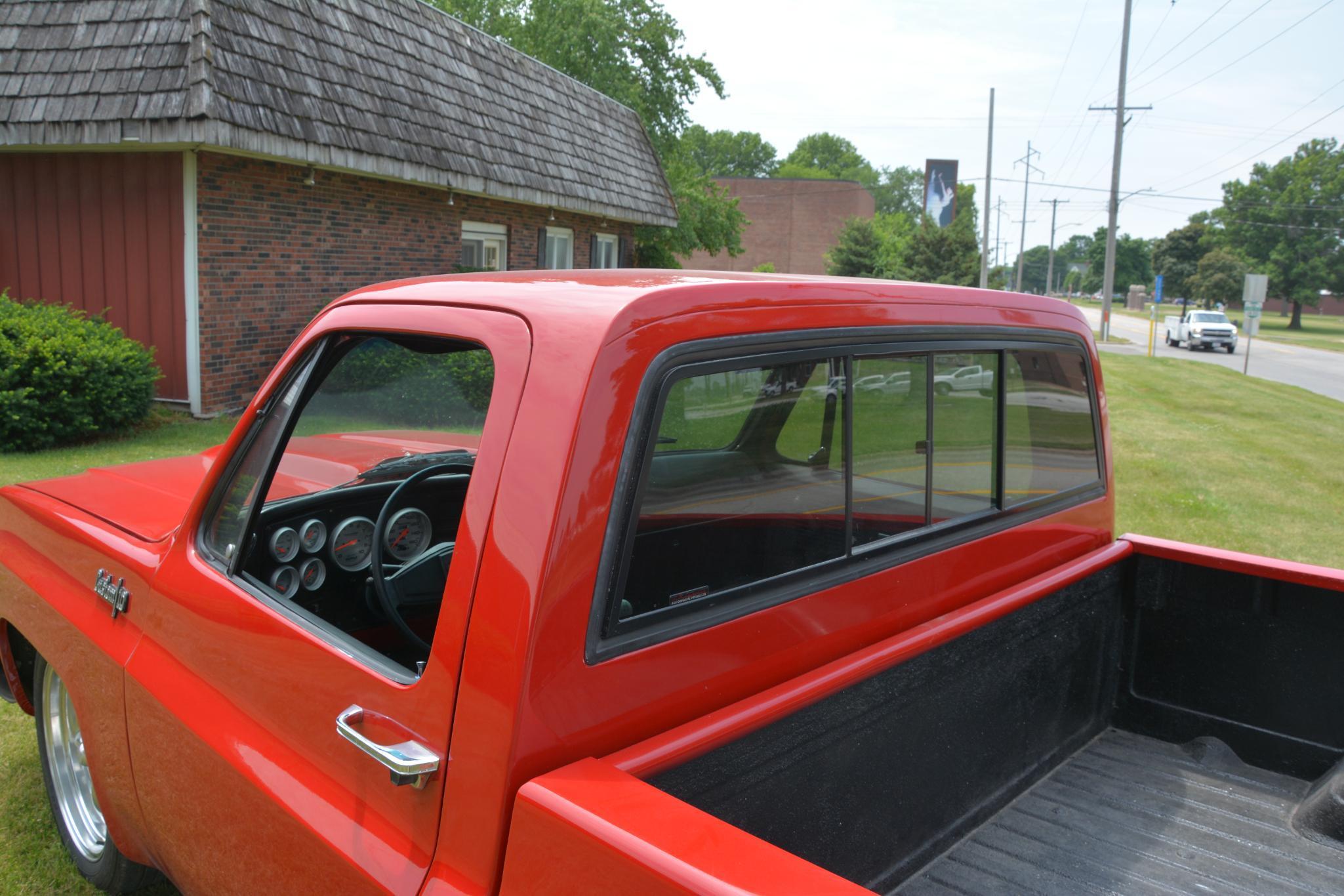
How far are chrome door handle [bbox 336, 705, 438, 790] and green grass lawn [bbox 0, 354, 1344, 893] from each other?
0.87 metres

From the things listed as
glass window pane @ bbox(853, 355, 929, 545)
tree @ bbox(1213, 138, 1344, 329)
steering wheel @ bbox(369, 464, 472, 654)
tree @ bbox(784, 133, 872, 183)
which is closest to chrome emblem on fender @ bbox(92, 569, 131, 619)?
Answer: steering wheel @ bbox(369, 464, 472, 654)

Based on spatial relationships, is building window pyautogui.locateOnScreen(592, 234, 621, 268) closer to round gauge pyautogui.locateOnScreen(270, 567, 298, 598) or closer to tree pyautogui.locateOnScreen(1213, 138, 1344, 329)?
round gauge pyautogui.locateOnScreen(270, 567, 298, 598)

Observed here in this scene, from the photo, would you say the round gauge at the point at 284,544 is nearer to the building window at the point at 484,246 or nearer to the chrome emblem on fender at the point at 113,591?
the chrome emblem on fender at the point at 113,591

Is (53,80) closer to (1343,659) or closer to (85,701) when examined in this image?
(85,701)

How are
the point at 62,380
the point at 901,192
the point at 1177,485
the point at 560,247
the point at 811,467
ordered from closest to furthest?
the point at 811,467 → the point at 62,380 → the point at 1177,485 → the point at 560,247 → the point at 901,192

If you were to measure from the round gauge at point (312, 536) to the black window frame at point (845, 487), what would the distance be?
1119 millimetres

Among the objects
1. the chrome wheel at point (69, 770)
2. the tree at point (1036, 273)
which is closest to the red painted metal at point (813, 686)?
the chrome wheel at point (69, 770)

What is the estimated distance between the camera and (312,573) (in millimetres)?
2393

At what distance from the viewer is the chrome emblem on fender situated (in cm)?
241

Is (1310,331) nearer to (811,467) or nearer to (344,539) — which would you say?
(811,467)

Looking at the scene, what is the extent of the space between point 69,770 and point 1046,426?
10.3ft

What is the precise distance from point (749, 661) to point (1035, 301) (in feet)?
5.27

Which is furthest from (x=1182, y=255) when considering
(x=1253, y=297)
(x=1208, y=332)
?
(x=1253, y=297)

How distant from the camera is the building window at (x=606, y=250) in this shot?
2052 cm
